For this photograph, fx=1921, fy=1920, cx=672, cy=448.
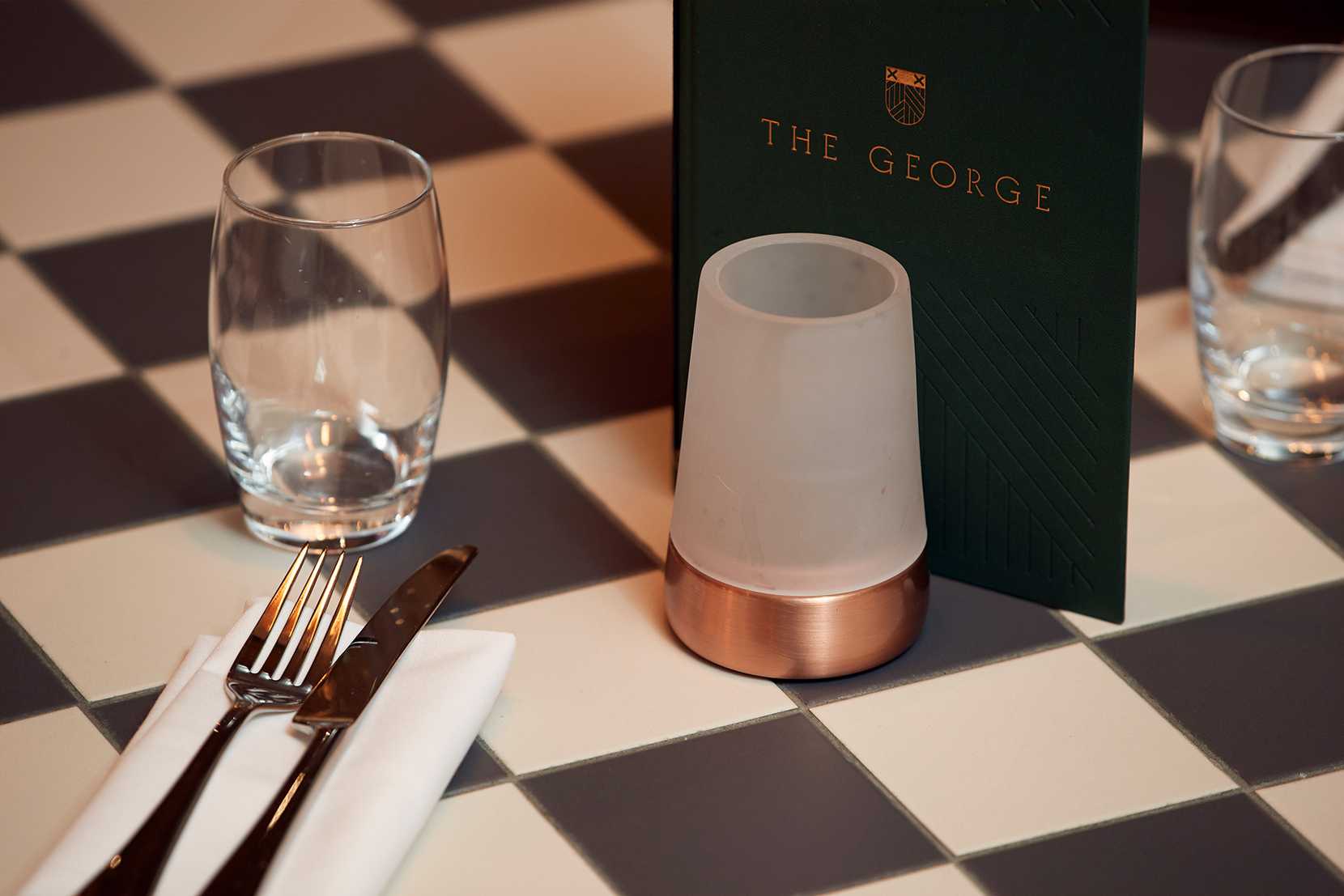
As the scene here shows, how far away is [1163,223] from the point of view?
3.39ft

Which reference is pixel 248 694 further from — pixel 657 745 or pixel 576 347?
pixel 576 347

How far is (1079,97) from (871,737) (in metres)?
0.24

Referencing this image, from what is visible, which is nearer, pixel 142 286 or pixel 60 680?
pixel 60 680

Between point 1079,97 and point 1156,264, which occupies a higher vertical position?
point 1079,97

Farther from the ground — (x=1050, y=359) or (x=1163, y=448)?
(x=1050, y=359)

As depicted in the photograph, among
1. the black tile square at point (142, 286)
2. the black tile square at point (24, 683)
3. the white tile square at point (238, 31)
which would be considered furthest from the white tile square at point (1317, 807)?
the white tile square at point (238, 31)

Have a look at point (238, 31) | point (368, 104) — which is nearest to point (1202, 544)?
point (368, 104)

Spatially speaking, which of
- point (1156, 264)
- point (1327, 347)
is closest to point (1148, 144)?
point (1156, 264)

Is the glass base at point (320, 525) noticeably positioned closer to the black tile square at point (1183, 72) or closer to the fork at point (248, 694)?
the fork at point (248, 694)

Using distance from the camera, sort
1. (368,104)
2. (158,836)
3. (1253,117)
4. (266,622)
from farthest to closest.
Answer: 1. (368,104)
2. (1253,117)
3. (266,622)
4. (158,836)

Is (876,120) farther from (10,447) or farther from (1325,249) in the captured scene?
(10,447)

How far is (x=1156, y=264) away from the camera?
1.00m

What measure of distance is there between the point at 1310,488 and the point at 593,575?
1.05 feet

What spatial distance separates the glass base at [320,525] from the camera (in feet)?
2.65
